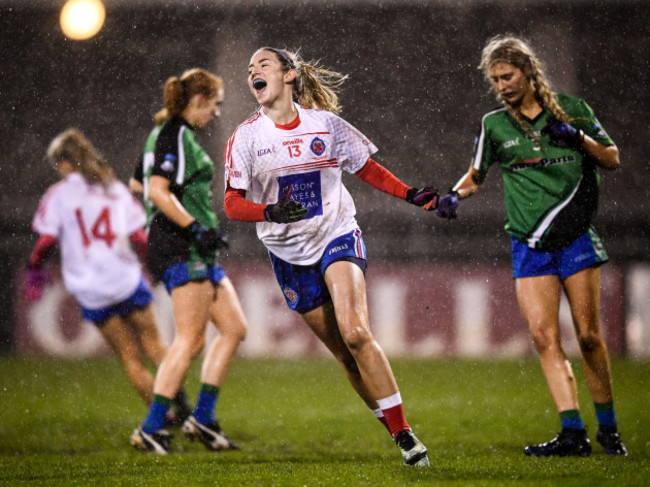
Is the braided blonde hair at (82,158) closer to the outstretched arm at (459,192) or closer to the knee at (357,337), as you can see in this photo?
the outstretched arm at (459,192)

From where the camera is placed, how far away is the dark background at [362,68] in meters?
14.0

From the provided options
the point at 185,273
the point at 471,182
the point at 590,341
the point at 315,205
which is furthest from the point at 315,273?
the point at 590,341

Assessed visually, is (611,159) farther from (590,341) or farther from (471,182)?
(590,341)

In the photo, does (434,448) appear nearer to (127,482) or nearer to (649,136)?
(127,482)

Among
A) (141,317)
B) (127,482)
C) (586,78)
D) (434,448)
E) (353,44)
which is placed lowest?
(434,448)

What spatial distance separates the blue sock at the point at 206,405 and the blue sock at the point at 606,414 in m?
2.14

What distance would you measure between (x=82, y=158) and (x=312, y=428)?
7.97 feet

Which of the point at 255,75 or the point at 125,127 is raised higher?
the point at 125,127

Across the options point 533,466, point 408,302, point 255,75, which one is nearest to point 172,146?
point 255,75

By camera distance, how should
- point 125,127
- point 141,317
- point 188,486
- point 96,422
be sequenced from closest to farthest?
point 188,486
point 141,317
point 96,422
point 125,127

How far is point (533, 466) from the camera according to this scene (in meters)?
4.41

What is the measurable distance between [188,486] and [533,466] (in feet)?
5.10

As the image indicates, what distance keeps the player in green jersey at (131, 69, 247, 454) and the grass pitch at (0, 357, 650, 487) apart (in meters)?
0.23

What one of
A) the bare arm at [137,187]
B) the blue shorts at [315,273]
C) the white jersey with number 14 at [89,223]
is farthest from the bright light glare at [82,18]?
the blue shorts at [315,273]
